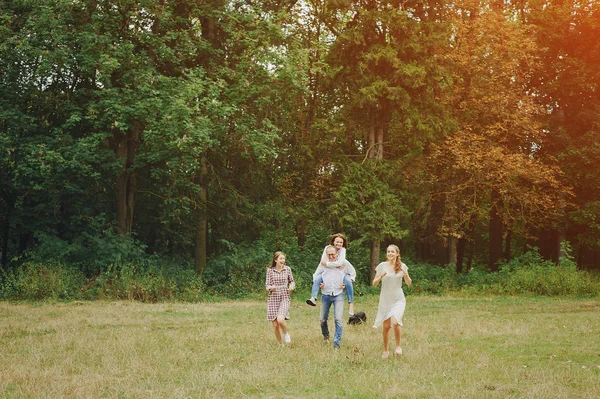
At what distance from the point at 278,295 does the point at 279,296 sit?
0.03 metres

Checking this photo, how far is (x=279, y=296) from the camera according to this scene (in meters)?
12.6

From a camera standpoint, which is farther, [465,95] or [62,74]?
[465,95]

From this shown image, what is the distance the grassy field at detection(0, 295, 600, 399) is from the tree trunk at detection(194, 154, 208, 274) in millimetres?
8016

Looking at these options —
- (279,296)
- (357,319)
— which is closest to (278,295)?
(279,296)

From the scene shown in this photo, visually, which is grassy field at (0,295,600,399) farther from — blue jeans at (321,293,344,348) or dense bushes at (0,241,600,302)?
dense bushes at (0,241,600,302)

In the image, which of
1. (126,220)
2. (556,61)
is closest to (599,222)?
(556,61)

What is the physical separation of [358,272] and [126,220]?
31.4ft

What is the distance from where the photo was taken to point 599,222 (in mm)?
30719

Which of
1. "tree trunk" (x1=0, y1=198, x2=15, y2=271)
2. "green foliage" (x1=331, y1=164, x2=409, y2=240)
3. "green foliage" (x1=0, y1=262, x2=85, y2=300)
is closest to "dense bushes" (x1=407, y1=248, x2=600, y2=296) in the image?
"green foliage" (x1=331, y1=164, x2=409, y2=240)

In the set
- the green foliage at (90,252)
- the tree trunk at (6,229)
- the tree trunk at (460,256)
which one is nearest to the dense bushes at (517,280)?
the tree trunk at (460,256)

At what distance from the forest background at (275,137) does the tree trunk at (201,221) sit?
0.08 meters

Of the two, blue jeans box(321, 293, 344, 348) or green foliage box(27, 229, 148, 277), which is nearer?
blue jeans box(321, 293, 344, 348)

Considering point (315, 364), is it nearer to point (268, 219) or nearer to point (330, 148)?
point (268, 219)

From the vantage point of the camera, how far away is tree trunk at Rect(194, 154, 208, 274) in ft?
85.9
